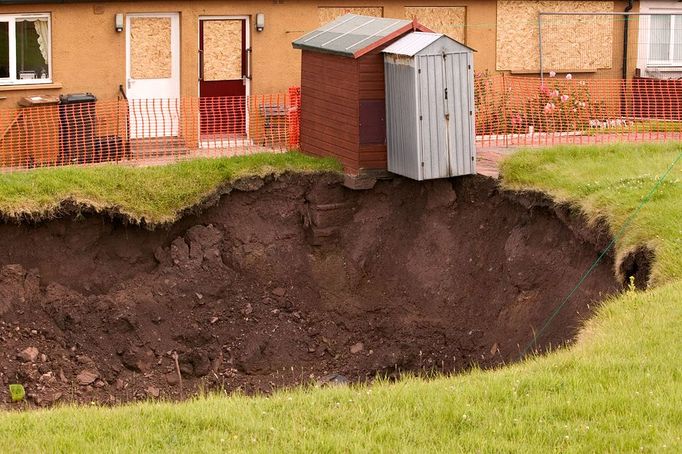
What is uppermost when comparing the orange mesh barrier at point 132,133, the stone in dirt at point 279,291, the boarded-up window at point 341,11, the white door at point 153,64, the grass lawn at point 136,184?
the boarded-up window at point 341,11

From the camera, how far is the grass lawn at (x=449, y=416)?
30.2 ft

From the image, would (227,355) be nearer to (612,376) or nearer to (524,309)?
(524,309)

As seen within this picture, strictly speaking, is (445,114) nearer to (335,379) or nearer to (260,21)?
(335,379)

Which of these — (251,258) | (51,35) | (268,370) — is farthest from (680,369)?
(51,35)

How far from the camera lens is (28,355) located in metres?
15.3

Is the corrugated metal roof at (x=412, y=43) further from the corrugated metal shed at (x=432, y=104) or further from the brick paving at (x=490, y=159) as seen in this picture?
the brick paving at (x=490, y=159)

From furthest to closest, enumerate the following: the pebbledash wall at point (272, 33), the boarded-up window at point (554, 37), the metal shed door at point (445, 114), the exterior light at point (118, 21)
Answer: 1. the boarded-up window at point (554, 37)
2. the exterior light at point (118, 21)
3. the pebbledash wall at point (272, 33)
4. the metal shed door at point (445, 114)

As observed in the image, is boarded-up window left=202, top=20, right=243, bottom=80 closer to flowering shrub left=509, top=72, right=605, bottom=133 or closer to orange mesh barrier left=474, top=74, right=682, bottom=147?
orange mesh barrier left=474, top=74, right=682, bottom=147

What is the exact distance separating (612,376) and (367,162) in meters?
8.20

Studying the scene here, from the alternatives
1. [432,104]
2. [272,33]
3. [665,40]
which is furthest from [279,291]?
[665,40]

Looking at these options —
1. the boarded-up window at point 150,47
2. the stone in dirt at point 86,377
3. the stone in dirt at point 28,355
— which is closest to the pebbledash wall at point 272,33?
the boarded-up window at point 150,47

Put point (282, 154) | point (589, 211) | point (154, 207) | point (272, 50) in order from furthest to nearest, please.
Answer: point (272, 50) < point (282, 154) < point (154, 207) < point (589, 211)

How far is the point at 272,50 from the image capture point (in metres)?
23.8

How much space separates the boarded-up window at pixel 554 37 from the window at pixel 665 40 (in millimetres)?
1064
